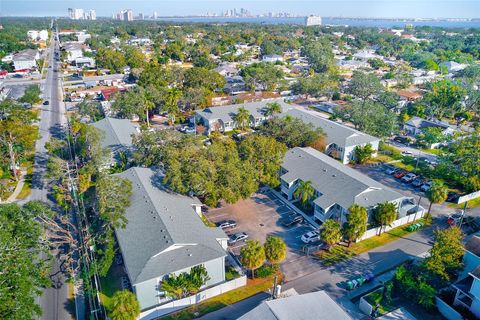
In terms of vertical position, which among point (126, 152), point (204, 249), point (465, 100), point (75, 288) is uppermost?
point (465, 100)

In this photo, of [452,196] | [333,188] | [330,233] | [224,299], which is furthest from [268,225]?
[452,196]

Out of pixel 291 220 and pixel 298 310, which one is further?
pixel 291 220

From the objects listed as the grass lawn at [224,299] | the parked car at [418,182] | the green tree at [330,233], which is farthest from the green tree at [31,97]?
the parked car at [418,182]

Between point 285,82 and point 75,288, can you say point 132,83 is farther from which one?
point 75,288

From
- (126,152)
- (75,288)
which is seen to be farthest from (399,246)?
(126,152)

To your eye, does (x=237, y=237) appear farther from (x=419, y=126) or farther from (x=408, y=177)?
(x=419, y=126)

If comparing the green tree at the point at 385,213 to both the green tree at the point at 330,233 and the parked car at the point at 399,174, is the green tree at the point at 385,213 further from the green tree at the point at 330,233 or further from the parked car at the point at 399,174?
the parked car at the point at 399,174
